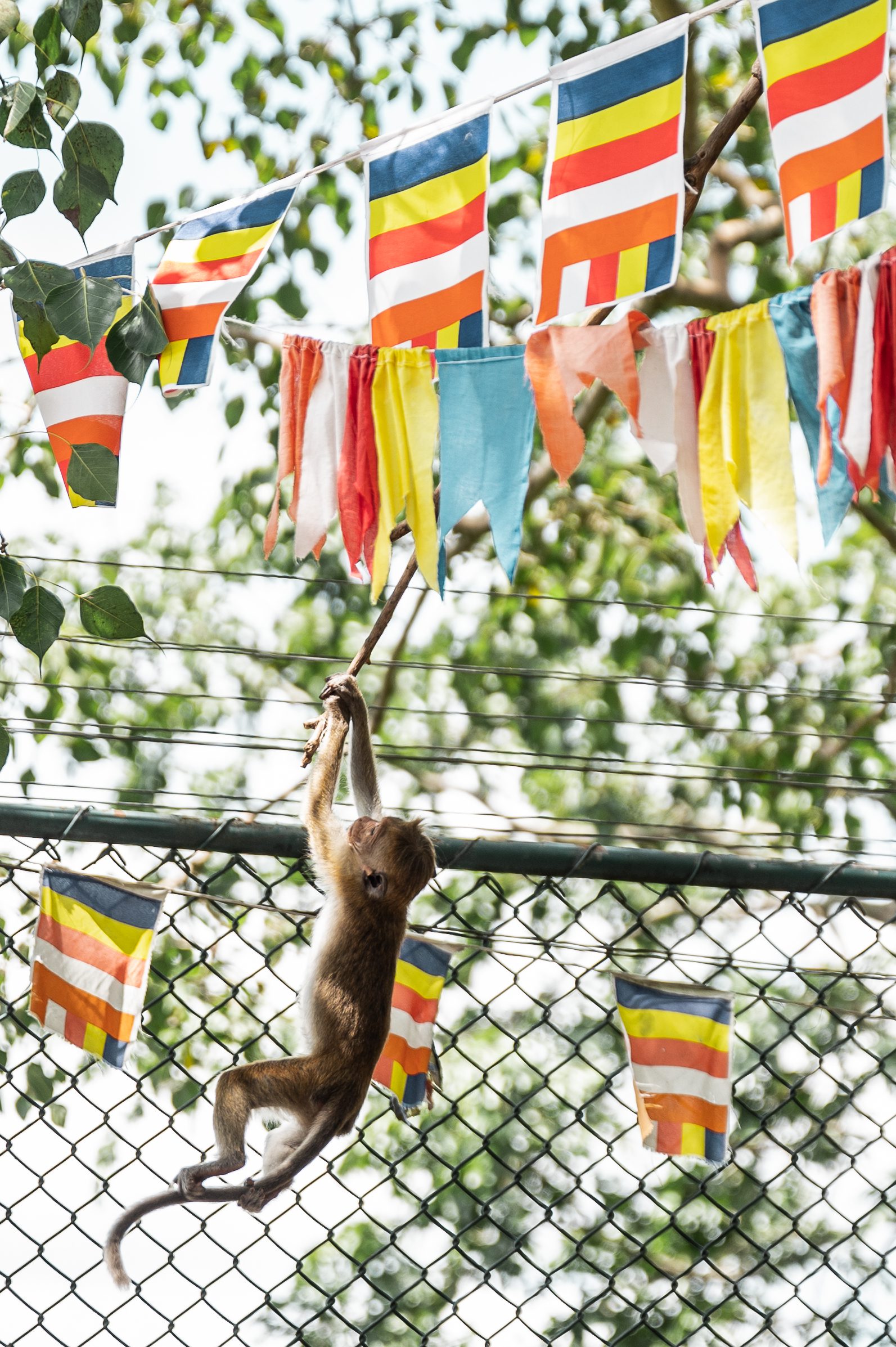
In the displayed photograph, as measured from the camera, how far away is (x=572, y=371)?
2328 mm

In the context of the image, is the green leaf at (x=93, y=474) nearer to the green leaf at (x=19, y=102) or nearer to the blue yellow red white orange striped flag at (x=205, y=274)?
the green leaf at (x=19, y=102)

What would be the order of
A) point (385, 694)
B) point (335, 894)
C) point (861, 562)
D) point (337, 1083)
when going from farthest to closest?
point (861, 562)
point (385, 694)
point (335, 894)
point (337, 1083)

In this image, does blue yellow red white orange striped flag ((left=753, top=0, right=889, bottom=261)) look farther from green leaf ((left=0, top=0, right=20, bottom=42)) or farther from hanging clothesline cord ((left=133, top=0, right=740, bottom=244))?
green leaf ((left=0, top=0, right=20, bottom=42))

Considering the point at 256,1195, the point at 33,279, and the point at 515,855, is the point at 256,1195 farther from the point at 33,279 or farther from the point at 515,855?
the point at 33,279

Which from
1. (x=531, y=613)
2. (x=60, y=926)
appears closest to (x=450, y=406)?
(x=60, y=926)

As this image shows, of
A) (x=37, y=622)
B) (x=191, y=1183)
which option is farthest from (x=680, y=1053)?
(x=37, y=622)

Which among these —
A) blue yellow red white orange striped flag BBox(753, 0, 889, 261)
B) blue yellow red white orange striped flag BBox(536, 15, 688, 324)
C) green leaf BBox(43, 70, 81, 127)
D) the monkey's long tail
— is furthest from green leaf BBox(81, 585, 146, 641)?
blue yellow red white orange striped flag BBox(753, 0, 889, 261)

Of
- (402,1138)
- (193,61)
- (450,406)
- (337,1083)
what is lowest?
(402,1138)

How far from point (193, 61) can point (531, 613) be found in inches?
122

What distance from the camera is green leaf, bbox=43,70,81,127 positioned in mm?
1570

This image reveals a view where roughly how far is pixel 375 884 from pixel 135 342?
96 centimetres

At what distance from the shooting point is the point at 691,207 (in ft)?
8.27

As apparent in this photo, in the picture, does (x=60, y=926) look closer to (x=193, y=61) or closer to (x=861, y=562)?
(x=193, y=61)


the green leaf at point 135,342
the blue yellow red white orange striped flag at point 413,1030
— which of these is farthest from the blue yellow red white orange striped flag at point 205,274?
the blue yellow red white orange striped flag at point 413,1030
